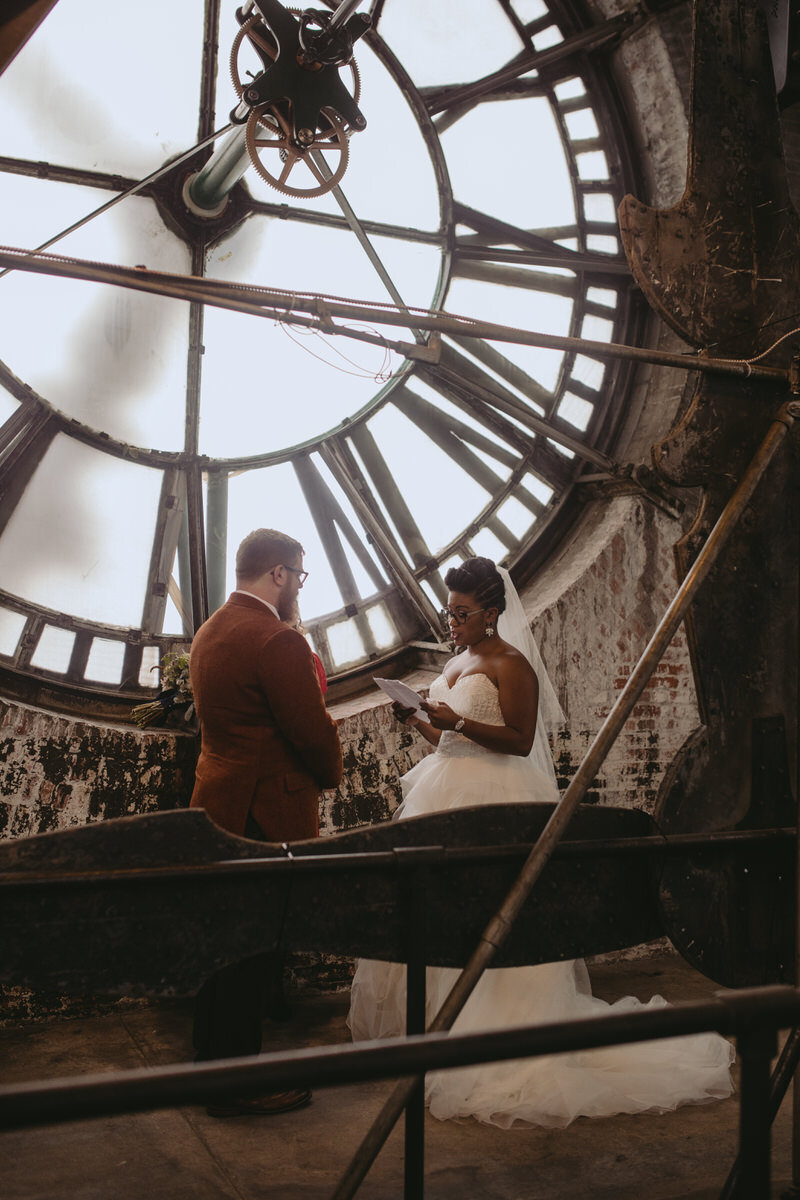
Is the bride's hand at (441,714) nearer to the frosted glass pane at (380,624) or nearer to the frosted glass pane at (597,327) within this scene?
the frosted glass pane at (380,624)

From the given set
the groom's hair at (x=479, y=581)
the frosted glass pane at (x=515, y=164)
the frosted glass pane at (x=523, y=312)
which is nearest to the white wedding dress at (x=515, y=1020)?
the groom's hair at (x=479, y=581)

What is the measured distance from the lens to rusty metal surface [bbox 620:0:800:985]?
6.82 feet

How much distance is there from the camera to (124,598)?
152 inches

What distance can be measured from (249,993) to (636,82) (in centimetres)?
404

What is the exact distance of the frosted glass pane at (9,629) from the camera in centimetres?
362

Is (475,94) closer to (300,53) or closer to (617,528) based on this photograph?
(300,53)

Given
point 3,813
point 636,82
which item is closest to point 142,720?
point 3,813

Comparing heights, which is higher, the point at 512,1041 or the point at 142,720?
the point at 142,720

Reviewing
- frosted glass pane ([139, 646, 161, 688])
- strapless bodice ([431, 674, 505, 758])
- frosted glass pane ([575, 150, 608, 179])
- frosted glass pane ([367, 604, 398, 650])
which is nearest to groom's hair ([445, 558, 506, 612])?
strapless bodice ([431, 674, 505, 758])

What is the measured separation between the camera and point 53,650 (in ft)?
12.2

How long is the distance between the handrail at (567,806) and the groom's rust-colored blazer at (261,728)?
933mm

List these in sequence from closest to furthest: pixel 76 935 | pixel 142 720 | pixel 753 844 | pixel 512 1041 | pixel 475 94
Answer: pixel 512 1041
pixel 76 935
pixel 753 844
pixel 142 720
pixel 475 94

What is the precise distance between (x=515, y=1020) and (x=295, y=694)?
1.17 m

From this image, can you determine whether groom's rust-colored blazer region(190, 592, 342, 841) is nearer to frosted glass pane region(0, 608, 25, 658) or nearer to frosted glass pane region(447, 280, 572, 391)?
frosted glass pane region(0, 608, 25, 658)
